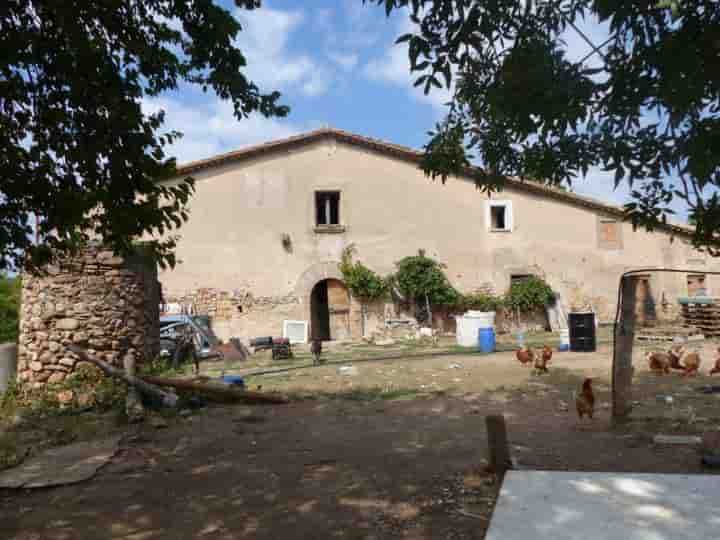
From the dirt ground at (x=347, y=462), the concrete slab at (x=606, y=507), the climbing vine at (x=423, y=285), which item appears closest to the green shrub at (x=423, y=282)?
the climbing vine at (x=423, y=285)

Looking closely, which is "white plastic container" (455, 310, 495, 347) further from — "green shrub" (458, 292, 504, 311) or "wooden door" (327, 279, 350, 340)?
"wooden door" (327, 279, 350, 340)

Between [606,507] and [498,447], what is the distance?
1.78 metres

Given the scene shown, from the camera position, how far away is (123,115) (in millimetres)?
4371

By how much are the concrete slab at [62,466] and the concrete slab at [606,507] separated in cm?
379

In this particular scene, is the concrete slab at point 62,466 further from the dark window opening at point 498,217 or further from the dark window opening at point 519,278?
the dark window opening at point 498,217

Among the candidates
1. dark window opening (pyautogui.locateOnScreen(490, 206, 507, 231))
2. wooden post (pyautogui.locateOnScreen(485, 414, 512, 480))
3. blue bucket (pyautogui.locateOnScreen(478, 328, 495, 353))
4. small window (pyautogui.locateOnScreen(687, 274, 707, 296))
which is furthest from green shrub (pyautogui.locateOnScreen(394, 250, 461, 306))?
wooden post (pyautogui.locateOnScreen(485, 414, 512, 480))

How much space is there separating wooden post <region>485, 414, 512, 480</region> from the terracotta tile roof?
1477 centimetres

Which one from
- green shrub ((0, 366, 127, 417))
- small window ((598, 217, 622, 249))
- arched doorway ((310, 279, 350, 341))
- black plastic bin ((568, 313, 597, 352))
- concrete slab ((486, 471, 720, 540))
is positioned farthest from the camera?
small window ((598, 217, 622, 249))

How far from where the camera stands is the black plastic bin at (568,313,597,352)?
1260 centimetres

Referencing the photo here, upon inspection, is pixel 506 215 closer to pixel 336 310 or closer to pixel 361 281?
pixel 361 281

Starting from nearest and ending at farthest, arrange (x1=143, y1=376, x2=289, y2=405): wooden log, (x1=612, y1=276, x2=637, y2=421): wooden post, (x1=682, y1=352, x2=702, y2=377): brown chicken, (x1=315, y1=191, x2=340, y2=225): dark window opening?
(x1=612, y1=276, x2=637, y2=421): wooden post, (x1=143, y1=376, x2=289, y2=405): wooden log, (x1=682, y1=352, x2=702, y2=377): brown chicken, (x1=315, y1=191, x2=340, y2=225): dark window opening

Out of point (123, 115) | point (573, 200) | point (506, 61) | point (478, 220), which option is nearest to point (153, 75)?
point (123, 115)

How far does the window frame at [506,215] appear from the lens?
19.1 metres

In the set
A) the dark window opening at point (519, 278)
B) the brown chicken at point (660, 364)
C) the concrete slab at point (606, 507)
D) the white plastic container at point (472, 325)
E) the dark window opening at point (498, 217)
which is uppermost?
the dark window opening at point (498, 217)
